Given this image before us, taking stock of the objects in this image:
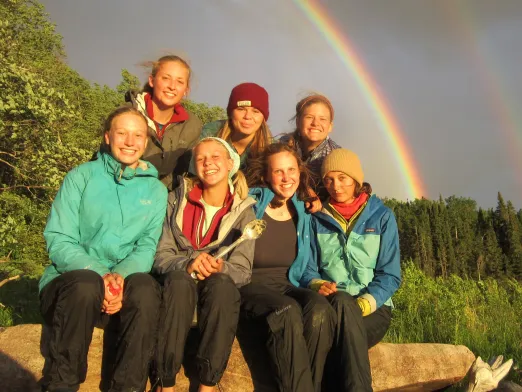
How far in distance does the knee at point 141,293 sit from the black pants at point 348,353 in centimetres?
113

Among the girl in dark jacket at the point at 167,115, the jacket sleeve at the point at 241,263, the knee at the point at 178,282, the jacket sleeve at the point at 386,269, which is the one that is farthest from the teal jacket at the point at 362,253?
the girl in dark jacket at the point at 167,115

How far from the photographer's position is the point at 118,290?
9.02 ft

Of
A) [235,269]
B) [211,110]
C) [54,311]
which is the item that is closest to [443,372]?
[235,269]

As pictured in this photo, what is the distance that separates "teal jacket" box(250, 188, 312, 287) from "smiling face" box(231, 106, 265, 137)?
920mm

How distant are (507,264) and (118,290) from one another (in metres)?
56.9

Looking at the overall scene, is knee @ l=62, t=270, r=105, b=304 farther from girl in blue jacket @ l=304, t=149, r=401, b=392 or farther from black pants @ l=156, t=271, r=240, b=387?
girl in blue jacket @ l=304, t=149, r=401, b=392

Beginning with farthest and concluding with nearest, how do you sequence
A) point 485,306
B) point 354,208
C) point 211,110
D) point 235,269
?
point 211,110, point 485,306, point 354,208, point 235,269

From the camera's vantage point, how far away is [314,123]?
4930mm

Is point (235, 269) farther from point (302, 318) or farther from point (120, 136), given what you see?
point (120, 136)

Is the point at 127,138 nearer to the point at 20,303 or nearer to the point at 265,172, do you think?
the point at 265,172

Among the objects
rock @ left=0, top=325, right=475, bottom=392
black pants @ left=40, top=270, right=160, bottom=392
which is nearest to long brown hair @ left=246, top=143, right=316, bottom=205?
rock @ left=0, top=325, right=475, bottom=392

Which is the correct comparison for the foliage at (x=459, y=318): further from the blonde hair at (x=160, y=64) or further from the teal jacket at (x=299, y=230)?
the blonde hair at (x=160, y=64)

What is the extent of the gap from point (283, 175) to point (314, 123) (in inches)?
47.8

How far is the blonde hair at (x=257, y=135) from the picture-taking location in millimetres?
4641
